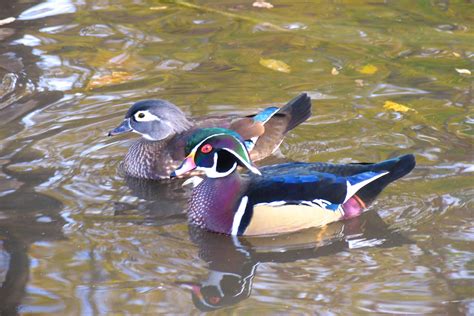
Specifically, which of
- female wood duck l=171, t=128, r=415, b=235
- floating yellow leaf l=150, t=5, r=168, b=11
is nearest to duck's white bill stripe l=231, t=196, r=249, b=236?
female wood duck l=171, t=128, r=415, b=235

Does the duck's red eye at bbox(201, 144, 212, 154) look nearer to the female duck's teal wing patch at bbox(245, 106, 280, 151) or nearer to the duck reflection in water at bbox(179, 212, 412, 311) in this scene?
the duck reflection in water at bbox(179, 212, 412, 311)

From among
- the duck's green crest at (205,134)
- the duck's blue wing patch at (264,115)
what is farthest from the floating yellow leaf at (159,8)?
the duck's green crest at (205,134)

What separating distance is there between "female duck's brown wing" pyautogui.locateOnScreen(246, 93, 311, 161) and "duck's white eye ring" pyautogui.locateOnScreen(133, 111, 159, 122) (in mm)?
804

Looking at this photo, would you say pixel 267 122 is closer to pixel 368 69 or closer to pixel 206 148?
pixel 206 148

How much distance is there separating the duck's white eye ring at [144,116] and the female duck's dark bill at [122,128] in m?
0.07

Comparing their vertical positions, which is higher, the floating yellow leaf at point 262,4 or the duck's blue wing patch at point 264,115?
the duck's blue wing patch at point 264,115

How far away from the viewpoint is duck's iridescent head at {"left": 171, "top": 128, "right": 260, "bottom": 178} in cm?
602

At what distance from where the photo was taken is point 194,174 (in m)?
7.04

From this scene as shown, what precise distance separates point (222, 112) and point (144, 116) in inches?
33.1

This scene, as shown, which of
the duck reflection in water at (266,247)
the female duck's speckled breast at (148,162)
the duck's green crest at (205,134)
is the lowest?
the female duck's speckled breast at (148,162)

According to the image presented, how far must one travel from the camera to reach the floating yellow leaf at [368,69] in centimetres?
836

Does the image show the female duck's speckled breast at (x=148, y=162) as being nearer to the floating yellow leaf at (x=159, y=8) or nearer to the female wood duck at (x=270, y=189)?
the female wood duck at (x=270, y=189)

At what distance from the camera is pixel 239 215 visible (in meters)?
5.89

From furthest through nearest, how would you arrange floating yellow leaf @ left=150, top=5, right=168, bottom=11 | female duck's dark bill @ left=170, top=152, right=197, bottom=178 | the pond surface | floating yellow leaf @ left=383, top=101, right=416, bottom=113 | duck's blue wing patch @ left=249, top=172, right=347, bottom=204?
floating yellow leaf @ left=150, top=5, right=168, bottom=11, floating yellow leaf @ left=383, top=101, right=416, bottom=113, female duck's dark bill @ left=170, top=152, right=197, bottom=178, duck's blue wing patch @ left=249, top=172, right=347, bottom=204, the pond surface
